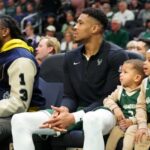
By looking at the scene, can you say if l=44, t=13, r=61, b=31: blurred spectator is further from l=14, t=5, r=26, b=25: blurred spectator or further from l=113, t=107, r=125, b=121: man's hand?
l=113, t=107, r=125, b=121: man's hand

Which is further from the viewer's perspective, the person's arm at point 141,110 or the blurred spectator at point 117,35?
the blurred spectator at point 117,35

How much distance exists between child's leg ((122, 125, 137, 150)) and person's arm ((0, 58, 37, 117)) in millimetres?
965

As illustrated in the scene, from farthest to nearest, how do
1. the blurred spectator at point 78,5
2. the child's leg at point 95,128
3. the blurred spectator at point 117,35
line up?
the blurred spectator at point 78,5 < the blurred spectator at point 117,35 < the child's leg at point 95,128

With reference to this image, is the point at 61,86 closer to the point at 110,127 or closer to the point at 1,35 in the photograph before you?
the point at 1,35

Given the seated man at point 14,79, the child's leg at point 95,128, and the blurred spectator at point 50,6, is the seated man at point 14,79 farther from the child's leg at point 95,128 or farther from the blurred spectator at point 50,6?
the blurred spectator at point 50,6

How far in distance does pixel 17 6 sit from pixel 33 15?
1.78 metres

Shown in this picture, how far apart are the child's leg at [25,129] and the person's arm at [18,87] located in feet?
1.33

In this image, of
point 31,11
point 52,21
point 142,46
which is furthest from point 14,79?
point 31,11

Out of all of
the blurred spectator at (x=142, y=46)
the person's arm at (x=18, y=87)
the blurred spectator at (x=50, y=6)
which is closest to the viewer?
the person's arm at (x=18, y=87)

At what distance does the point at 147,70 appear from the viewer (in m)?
4.50

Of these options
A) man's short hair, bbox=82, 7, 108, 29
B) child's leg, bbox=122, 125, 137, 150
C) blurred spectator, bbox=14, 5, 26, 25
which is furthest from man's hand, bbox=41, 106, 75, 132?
blurred spectator, bbox=14, 5, 26, 25

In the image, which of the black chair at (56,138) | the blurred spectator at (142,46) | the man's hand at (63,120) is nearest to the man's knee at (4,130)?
the black chair at (56,138)

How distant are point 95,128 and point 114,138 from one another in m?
0.24

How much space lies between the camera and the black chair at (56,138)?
14.0ft
